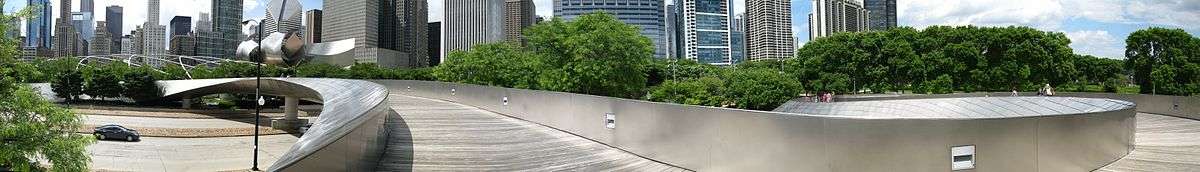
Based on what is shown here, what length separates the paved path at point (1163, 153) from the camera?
1002 centimetres

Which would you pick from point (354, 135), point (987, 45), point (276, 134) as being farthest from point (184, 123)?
point (987, 45)

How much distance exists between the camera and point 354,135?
8.23 m

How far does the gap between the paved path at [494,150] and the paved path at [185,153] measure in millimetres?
15965

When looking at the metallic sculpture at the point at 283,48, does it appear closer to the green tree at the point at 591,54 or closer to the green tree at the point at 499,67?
the green tree at the point at 499,67

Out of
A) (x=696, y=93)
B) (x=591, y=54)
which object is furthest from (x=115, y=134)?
(x=696, y=93)

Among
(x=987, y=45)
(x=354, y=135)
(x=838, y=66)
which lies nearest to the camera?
(x=354, y=135)

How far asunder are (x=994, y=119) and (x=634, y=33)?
3198cm

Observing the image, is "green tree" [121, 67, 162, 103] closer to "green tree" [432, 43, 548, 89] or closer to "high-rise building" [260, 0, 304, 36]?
"green tree" [432, 43, 548, 89]

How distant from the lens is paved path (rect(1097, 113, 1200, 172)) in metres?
10.0

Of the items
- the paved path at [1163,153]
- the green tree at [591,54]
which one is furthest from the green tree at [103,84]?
the paved path at [1163,153]

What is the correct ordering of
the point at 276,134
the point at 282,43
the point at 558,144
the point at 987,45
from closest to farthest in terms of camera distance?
the point at 558,144, the point at 276,134, the point at 987,45, the point at 282,43

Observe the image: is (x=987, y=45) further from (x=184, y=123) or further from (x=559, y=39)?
(x=184, y=123)

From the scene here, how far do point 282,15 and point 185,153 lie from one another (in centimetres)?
13683

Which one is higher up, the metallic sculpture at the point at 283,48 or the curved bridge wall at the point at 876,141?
the metallic sculpture at the point at 283,48
